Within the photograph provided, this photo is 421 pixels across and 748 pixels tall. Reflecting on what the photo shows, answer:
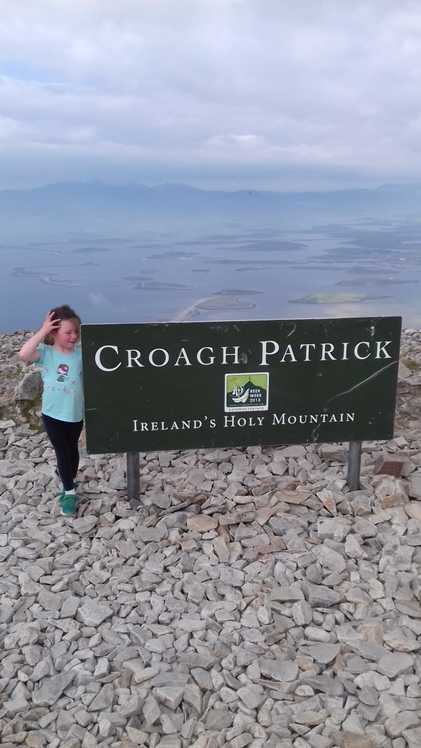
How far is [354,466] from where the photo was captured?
5762 millimetres

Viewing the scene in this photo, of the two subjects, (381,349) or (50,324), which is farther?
(381,349)

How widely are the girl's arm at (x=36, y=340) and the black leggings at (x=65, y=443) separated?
53 cm

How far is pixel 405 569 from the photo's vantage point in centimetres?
472

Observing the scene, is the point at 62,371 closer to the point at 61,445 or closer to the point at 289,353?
the point at 61,445

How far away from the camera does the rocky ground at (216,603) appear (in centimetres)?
351

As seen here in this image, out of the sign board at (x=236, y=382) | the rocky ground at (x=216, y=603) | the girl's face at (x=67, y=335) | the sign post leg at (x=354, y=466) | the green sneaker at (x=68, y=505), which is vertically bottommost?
the rocky ground at (x=216, y=603)

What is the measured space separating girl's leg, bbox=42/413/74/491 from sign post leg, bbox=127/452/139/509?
1.61 feet

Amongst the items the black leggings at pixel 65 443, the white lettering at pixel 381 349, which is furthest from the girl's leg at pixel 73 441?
the white lettering at pixel 381 349

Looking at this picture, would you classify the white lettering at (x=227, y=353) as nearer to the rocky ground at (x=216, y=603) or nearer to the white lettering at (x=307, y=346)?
the white lettering at (x=307, y=346)

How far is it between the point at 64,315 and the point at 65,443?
1.08 meters

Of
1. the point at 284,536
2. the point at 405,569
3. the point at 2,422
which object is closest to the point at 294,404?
the point at 284,536

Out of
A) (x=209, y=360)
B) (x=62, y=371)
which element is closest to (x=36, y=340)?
(x=62, y=371)

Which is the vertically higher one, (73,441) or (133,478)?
(73,441)

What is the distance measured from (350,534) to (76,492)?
2.39 m
